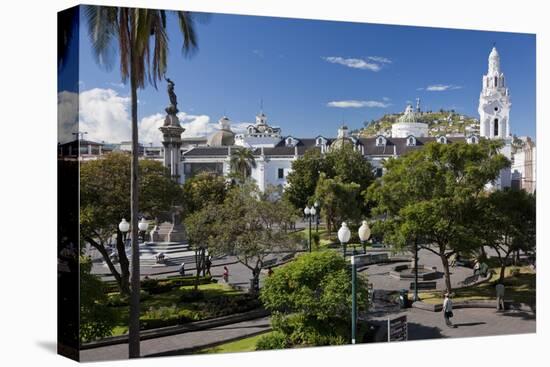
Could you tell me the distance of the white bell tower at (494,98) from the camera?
53.7 feet

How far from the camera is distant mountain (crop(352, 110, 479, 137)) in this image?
1638cm

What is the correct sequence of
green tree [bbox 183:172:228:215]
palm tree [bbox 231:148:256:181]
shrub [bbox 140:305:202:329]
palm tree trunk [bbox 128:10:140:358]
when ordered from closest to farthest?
1. palm tree trunk [bbox 128:10:140:358]
2. shrub [bbox 140:305:202:329]
3. green tree [bbox 183:172:228:215]
4. palm tree [bbox 231:148:256:181]

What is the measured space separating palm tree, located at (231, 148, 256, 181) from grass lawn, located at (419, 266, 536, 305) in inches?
218

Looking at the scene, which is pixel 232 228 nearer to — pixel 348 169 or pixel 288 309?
pixel 288 309

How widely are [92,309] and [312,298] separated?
14.3ft

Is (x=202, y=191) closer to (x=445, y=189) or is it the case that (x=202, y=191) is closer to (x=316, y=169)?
(x=316, y=169)

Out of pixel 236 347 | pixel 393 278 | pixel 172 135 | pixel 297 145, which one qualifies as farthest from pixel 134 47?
pixel 393 278

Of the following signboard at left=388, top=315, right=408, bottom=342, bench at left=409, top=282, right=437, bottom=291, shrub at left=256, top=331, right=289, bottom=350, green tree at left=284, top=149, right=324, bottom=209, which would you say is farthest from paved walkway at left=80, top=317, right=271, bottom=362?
bench at left=409, top=282, right=437, bottom=291

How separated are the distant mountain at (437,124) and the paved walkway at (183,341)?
5120 mm

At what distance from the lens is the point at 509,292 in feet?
56.9

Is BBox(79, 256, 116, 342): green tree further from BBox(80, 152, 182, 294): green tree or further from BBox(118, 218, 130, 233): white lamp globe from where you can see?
BBox(118, 218, 130, 233): white lamp globe

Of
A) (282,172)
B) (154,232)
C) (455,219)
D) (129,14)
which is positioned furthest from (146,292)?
(455,219)

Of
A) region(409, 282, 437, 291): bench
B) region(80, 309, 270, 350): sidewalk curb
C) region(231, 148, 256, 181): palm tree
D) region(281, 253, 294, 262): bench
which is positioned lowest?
region(80, 309, 270, 350): sidewalk curb

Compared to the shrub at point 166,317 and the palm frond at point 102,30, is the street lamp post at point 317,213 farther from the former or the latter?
the palm frond at point 102,30
